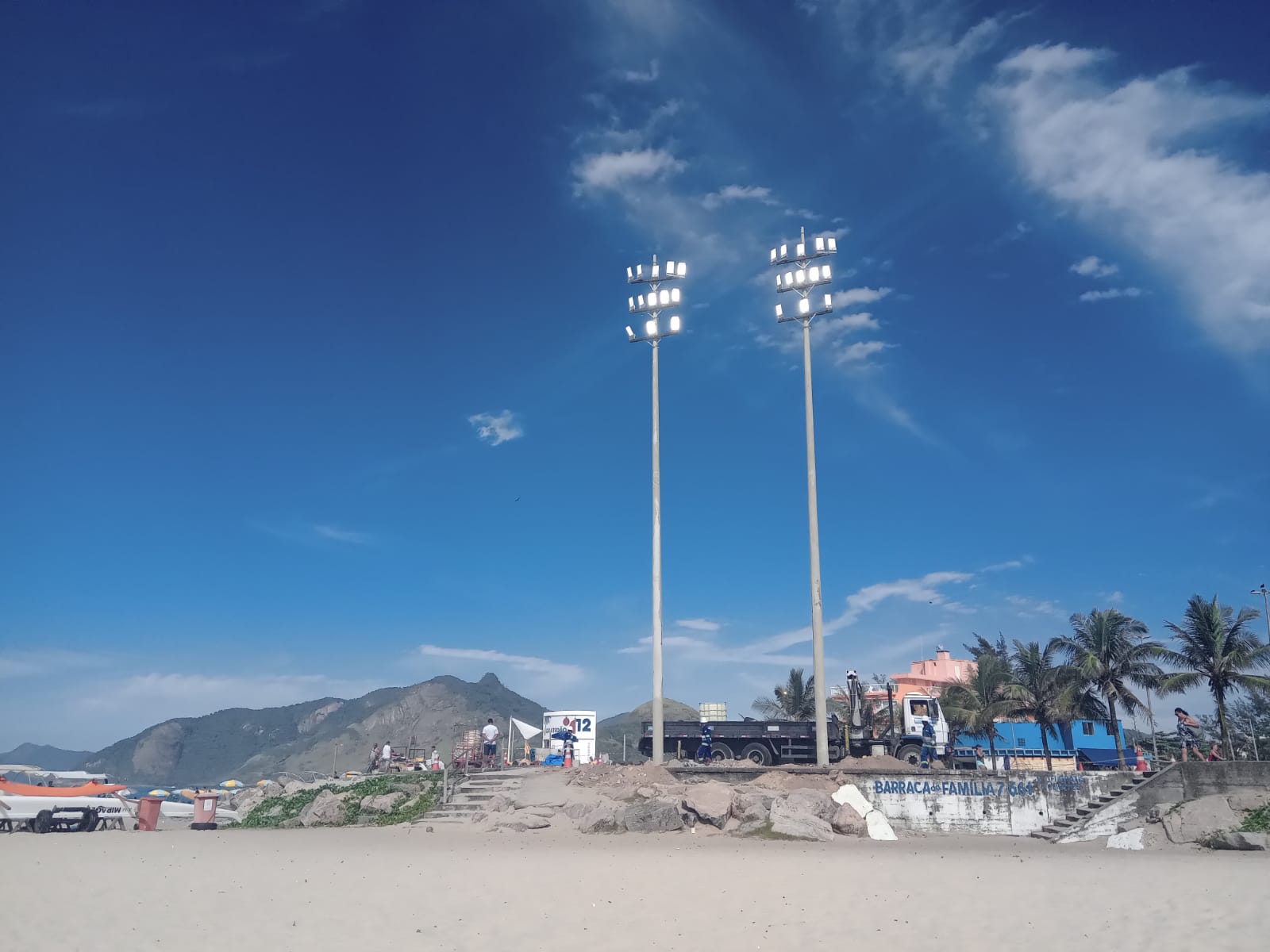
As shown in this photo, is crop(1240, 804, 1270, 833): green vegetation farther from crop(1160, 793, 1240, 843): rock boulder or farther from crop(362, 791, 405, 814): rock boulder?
crop(362, 791, 405, 814): rock boulder

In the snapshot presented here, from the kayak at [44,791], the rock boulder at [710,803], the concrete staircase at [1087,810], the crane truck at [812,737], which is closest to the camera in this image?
the rock boulder at [710,803]

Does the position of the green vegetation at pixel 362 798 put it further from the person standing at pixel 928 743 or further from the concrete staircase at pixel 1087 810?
the concrete staircase at pixel 1087 810

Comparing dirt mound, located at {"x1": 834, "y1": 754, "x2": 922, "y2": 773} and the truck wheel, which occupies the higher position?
the truck wheel

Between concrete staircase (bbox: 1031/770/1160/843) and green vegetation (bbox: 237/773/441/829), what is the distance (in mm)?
18031

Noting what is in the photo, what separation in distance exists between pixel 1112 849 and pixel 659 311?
22.8 meters

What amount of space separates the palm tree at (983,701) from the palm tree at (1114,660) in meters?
5.22

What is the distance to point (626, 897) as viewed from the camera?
1329 cm

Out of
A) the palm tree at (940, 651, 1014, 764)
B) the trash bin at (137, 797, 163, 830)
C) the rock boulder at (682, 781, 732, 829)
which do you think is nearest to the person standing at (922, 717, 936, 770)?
the rock boulder at (682, 781, 732, 829)

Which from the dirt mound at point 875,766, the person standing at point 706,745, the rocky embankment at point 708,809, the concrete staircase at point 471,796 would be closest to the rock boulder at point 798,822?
the rocky embankment at point 708,809

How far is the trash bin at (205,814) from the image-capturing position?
2833cm

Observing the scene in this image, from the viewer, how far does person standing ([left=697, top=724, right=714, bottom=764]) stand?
1312 inches

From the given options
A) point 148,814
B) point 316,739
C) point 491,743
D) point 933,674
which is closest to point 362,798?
point 491,743

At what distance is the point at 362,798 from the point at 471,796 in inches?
150

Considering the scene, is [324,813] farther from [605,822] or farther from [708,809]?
[708,809]
